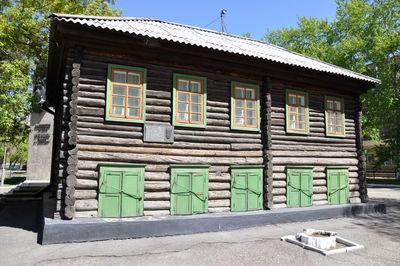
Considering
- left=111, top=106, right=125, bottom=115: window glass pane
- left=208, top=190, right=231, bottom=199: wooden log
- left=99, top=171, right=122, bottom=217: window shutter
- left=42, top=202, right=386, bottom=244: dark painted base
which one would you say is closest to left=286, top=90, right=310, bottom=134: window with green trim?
left=42, top=202, right=386, bottom=244: dark painted base

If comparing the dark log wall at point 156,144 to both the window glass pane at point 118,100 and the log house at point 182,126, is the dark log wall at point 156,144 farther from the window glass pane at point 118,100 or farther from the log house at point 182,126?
the window glass pane at point 118,100

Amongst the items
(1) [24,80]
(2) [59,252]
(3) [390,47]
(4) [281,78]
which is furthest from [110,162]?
(3) [390,47]

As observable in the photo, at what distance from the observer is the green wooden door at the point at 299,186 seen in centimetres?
1012

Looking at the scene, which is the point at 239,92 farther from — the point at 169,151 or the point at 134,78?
the point at 134,78

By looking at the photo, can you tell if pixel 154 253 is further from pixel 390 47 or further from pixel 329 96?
pixel 390 47

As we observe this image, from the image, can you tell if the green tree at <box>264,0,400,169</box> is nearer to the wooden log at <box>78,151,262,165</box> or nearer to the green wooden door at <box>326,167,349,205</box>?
the green wooden door at <box>326,167,349,205</box>

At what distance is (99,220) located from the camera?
23.7 feet

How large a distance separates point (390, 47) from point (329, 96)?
19221 mm

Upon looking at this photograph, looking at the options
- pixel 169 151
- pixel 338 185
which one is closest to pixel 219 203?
pixel 169 151

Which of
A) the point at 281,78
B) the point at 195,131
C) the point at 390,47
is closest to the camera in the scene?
the point at 195,131

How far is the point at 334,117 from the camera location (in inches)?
462

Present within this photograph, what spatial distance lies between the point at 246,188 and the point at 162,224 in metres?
3.15

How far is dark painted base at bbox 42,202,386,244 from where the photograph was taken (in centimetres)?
680

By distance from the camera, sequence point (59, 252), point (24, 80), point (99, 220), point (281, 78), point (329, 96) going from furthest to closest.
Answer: point (24, 80), point (329, 96), point (281, 78), point (99, 220), point (59, 252)
